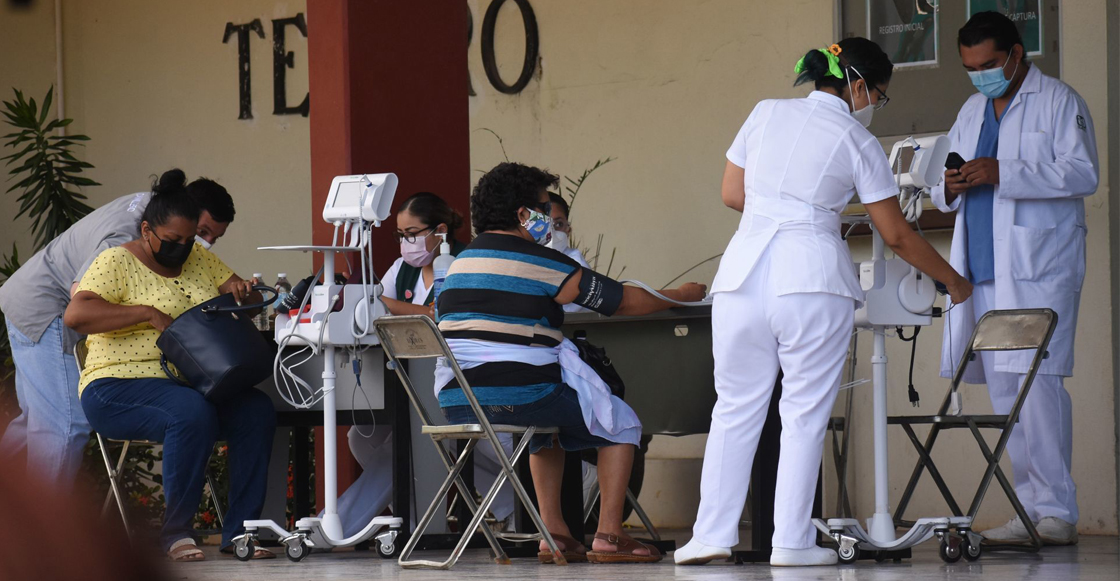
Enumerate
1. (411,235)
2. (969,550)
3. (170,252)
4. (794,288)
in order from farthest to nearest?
1. (411,235)
2. (170,252)
3. (969,550)
4. (794,288)

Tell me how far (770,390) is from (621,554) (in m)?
0.72

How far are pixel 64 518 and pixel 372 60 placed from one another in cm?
466

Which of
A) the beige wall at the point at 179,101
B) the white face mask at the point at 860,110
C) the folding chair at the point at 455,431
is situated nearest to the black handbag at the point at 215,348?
the folding chair at the point at 455,431

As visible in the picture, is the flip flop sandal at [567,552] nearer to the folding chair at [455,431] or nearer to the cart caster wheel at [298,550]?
the folding chair at [455,431]

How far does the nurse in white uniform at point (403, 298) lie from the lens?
472 cm

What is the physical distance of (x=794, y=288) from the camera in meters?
3.40

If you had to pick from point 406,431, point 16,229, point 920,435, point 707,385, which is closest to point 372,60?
point 406,431

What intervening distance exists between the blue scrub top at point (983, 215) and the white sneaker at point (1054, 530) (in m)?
0.81

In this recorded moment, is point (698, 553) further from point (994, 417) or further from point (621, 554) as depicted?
point (994, 417)

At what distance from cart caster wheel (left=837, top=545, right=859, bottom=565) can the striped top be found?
0.91 m

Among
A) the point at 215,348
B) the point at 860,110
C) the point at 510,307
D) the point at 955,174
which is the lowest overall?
the point at 215,348

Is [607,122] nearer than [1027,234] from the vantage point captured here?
No

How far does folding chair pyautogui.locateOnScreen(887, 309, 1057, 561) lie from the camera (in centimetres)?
387

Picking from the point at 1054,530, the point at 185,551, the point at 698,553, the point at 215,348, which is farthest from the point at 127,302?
the point at 1054,530
